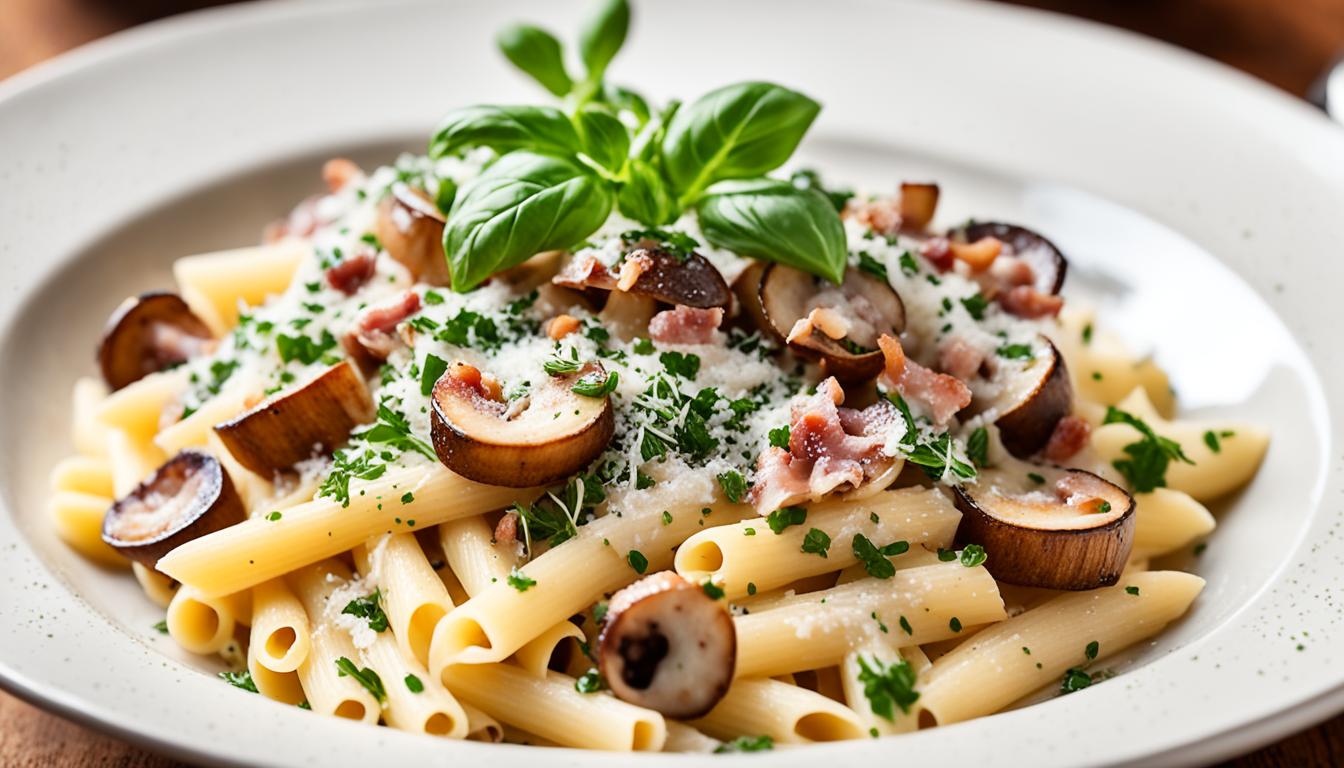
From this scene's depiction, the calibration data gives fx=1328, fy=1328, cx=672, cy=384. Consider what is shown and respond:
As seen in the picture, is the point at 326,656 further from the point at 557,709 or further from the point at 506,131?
the point at 506,131

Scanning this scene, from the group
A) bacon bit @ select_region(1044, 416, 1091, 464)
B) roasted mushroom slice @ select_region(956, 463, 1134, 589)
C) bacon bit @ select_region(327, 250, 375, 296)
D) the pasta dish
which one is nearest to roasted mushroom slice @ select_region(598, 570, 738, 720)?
the pasta dish

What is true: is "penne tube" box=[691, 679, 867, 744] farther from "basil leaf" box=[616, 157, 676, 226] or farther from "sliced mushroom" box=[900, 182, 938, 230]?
"sliced mushroom" box=[900, 182, 938, 230]

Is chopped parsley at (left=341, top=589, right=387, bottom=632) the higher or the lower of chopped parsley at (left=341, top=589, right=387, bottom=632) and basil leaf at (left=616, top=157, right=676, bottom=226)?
the lower

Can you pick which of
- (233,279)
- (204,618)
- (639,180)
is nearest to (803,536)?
(639,180)

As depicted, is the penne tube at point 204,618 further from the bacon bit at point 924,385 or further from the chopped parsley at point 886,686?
the bacon bit at point 924,385

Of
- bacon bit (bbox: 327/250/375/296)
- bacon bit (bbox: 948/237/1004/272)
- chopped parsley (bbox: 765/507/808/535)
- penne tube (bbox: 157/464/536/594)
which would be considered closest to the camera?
chopped parsley (bbox: 765/507/808/535)

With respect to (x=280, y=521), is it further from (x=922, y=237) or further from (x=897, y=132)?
(x=897, y=132)

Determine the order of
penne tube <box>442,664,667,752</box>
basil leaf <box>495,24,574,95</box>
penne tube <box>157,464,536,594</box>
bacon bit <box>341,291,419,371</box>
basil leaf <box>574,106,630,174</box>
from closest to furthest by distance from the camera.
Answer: penne tube <box>442,664,667,752</box>
penne tube <box>157,464,536,594</box>
bacon bit <box>341,291,419,371</box>
basil leaf <box>574,106,630,174</box>
basil leaf <box>495,24,574,95</box>
